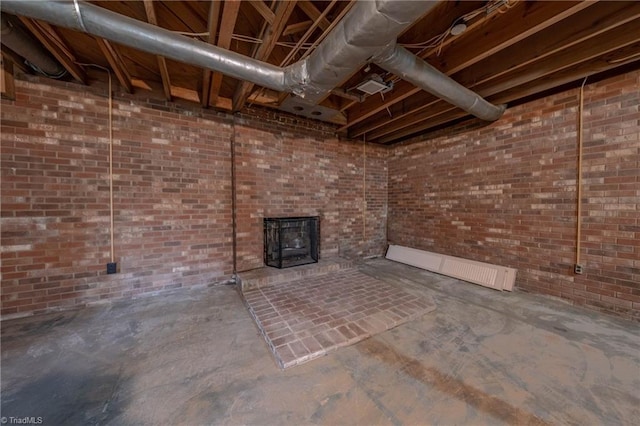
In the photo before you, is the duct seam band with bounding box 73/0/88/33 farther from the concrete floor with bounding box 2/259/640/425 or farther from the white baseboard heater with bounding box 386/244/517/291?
the white baseboard heater with bounding box 386/244/517/291

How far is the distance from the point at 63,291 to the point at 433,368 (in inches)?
159

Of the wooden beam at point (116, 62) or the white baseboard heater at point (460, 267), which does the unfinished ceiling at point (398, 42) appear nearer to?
the wooden beam at point (116, 62)

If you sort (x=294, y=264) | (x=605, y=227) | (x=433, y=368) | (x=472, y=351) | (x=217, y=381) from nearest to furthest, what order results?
(x=217, y=381)
(x=433, y=368)
(x=472, y=351)
(x=605, y=227)
(x=294, y=264)

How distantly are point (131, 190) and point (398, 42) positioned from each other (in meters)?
3.69

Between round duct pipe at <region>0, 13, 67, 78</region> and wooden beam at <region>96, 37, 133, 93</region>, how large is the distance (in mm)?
536

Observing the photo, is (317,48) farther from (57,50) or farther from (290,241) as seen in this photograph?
(290,241)

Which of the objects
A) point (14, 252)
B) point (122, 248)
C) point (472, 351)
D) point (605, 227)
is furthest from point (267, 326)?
point (605, 227)

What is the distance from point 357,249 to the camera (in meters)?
4.82

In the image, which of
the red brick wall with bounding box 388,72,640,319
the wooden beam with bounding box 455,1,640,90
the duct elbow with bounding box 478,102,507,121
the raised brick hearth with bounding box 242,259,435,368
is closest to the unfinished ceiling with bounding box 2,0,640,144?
the wooden beam with bounding box 455,1,640,90

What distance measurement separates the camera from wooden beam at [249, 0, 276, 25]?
1578mm

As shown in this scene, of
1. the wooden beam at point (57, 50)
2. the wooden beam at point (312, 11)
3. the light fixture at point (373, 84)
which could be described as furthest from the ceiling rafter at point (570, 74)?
the wooden beam at point (57, 50)

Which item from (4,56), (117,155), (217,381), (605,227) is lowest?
(217,381)

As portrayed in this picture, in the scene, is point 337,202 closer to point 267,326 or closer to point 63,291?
point 267,326

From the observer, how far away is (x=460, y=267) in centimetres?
369
